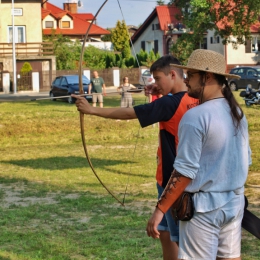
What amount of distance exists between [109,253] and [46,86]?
1704 inches

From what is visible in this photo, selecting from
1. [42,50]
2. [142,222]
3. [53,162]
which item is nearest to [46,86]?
[42,50]

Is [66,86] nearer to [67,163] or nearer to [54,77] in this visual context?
[54,77]

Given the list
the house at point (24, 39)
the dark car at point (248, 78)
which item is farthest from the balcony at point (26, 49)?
the dark car at point (248, 78)

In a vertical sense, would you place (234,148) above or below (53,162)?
above

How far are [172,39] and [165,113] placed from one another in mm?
49224

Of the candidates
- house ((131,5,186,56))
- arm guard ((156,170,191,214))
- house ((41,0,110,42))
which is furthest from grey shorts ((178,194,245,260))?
house ((41,0,110,42))

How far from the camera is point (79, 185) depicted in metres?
10.3

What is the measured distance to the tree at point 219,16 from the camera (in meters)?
26.6

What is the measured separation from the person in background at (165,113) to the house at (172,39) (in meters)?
47.3

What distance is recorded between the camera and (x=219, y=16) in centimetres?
2709

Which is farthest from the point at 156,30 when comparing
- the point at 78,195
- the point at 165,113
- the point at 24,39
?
the point at 165,113

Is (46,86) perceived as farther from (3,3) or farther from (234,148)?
(234,148)

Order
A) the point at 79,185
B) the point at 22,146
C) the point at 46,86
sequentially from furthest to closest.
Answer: the point at 46,86 → the point at 22,146 → the point at 79,185

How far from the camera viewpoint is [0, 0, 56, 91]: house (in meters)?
50.0
